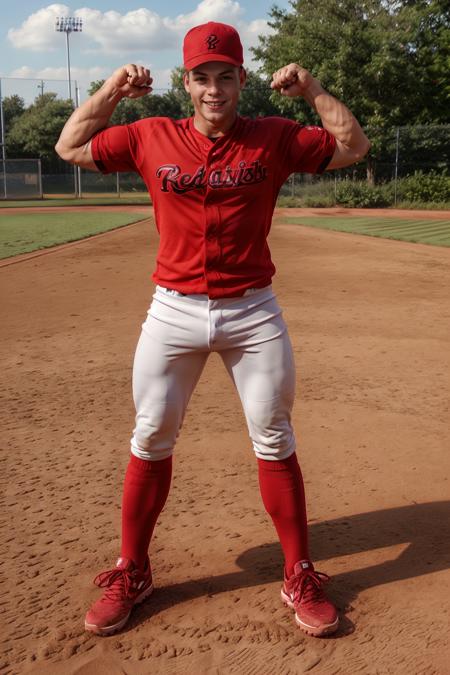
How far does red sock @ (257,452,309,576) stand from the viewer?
2709mm

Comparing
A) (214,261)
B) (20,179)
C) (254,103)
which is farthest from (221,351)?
(254,103)

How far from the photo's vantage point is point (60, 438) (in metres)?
4.43

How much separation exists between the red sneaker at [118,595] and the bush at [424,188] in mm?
25783

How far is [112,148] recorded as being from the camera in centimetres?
265

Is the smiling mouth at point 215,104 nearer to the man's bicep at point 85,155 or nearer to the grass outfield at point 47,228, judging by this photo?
the man's bicep at point 85,155

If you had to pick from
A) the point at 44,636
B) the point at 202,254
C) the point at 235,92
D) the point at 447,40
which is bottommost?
the point at 44,636

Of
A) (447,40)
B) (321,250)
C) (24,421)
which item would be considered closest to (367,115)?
(447,40)

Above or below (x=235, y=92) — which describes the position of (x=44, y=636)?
below

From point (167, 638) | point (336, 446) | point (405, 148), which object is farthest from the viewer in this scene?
point (405, 148)

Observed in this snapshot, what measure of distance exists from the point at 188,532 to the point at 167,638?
779mm

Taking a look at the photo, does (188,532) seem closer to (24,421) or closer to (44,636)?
(44,636)

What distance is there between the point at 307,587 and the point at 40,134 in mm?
49521

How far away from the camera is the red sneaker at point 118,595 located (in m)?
2.53

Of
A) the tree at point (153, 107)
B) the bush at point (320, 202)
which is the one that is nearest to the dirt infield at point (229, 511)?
the bush at point (320, 202)
